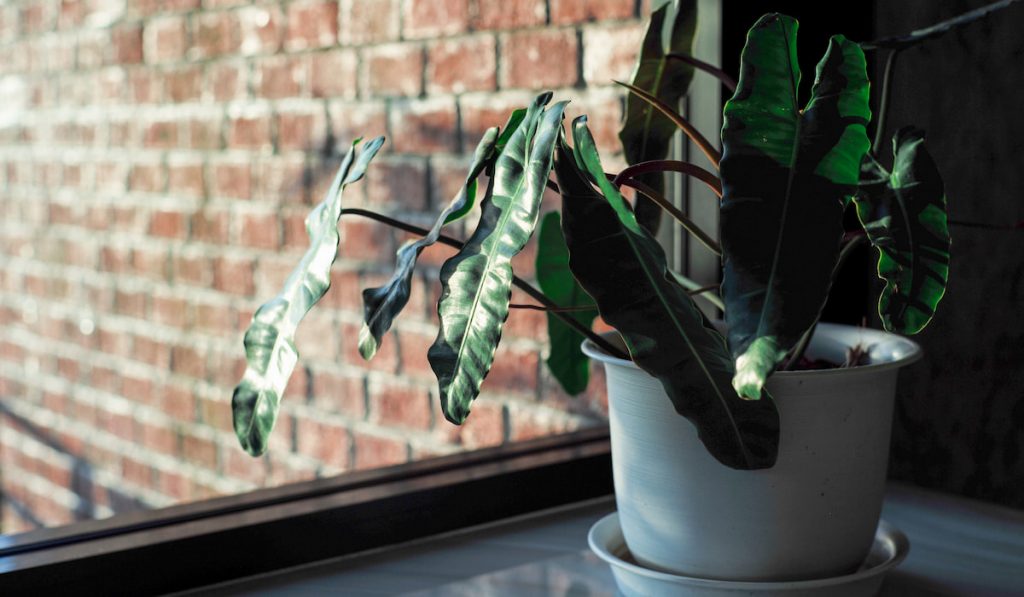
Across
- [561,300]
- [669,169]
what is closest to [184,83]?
[561,300]

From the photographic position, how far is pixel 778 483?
0.67 metres

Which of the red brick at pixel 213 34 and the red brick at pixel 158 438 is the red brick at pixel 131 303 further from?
the red brick at pixel 213 34

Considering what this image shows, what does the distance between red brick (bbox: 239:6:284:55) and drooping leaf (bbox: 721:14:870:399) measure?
127cm

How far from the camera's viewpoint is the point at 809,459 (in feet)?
2.19

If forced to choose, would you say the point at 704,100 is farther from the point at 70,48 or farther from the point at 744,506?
the point at 70,48

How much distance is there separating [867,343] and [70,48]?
1.90 metres

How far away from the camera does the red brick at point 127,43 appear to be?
200 centimetres

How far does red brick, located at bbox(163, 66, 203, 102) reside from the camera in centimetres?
187

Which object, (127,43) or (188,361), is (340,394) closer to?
(188,361)

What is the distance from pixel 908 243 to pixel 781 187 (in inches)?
4.8

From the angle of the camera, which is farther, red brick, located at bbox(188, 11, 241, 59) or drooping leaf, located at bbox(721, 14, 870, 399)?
red brick, located at bbox(188, 11, 241, 59)

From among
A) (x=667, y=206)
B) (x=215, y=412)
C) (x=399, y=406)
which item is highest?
(x=667, y=206)

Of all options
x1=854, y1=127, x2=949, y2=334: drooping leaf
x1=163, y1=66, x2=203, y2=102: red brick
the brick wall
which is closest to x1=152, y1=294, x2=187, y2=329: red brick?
the brick wall

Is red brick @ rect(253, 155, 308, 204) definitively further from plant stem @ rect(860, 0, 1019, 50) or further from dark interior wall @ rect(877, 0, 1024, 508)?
plant stem @ rect(860, 0, 1019, 50)
